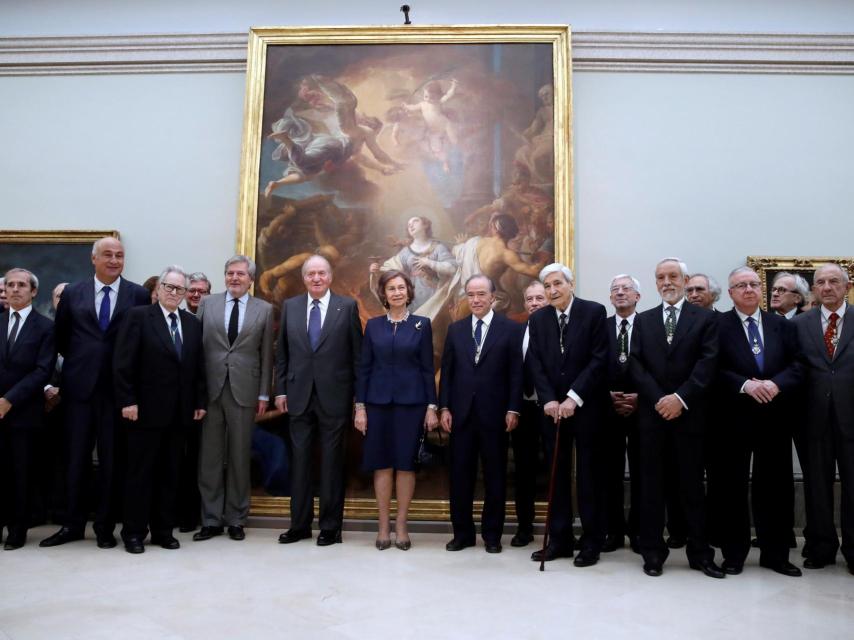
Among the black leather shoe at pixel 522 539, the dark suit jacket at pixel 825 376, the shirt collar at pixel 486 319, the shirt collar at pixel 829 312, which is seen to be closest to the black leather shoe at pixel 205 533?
the black leather shoe at pixel 522 539

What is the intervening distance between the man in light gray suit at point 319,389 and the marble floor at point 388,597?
375 millimetres

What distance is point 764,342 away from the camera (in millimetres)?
4695

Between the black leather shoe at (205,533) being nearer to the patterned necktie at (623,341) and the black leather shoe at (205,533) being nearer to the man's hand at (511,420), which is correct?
the man's hand at (511,420)

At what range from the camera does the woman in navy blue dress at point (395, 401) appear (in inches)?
201

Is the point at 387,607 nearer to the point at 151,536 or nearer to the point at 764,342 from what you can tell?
the point at 151,536

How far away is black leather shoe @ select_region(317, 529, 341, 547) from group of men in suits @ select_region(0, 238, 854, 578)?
0.01 metres

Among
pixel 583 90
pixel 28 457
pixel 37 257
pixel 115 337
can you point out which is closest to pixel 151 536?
pixel 28 457

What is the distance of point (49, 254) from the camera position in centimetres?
694

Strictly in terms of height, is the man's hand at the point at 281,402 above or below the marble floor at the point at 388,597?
above

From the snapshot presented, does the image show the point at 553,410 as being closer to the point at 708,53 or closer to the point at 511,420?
the point at 511,420

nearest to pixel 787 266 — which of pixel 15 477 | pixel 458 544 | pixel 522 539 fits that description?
pixel 522 539

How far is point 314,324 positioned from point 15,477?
2.34m

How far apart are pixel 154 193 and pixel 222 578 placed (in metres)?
4.22

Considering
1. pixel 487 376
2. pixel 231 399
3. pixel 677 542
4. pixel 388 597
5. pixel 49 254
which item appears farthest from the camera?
pixel 49 254
